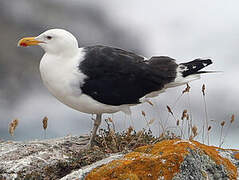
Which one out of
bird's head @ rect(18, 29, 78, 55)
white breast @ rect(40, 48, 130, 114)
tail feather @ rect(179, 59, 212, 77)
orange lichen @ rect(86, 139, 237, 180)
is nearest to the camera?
orange lichen @ rect(86, 139, 237, 180)

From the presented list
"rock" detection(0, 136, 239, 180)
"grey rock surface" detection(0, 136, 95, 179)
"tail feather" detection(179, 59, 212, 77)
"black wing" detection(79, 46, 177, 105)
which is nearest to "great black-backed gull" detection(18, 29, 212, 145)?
"black wing" detection(79, 46, 177, 105)

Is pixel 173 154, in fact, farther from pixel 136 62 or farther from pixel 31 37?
pixel 31 37

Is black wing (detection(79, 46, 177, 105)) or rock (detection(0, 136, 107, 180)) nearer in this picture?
rock (detection(0, 136, 107, 180))

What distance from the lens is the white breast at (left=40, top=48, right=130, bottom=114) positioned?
17.2 feet

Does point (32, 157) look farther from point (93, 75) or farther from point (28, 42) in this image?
point (28, 42)

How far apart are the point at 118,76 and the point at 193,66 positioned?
1592 millimetres

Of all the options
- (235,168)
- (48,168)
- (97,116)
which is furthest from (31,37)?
(235,168)

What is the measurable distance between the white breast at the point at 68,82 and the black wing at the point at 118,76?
0.28 feet

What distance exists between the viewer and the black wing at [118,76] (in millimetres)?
5328

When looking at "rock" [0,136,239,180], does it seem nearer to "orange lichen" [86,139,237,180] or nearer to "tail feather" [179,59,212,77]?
"orange lichen" [86,139,237,180]

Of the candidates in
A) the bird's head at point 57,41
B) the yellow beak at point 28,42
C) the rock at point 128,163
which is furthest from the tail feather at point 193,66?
the yellow beak at point 28,42

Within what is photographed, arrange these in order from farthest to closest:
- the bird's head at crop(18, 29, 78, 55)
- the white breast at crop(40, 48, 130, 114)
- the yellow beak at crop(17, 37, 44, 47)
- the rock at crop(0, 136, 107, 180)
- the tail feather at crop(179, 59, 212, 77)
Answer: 1. the tail feather at crop(179, 59, 212, 77)
2. the yellow beak at crop(17, 37, 44, 47)
3. the bird's head at crop(18, 29, 78, 55)
4. the white breast at crop(40, 48, 130, 114)
5. the rock at crop(0, 136, 107, 180)

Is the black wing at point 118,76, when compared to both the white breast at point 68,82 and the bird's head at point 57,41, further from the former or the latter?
the bird's head at point 57,41

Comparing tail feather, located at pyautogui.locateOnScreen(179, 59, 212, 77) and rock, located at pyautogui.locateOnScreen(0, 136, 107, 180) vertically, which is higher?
tail feather, located at pyautogui.locateOnScreen(179, 59, 212, 77)
